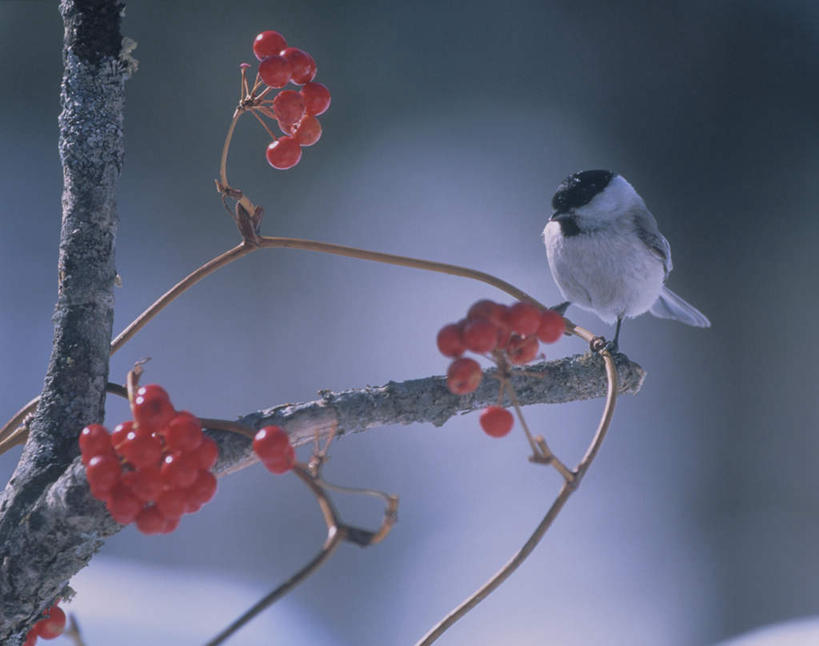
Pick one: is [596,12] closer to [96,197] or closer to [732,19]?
[732,19]

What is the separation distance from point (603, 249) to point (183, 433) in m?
0.71

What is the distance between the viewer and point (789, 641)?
→ 1159mm

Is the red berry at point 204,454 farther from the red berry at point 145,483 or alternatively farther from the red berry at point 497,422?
the red berry at point 497,422

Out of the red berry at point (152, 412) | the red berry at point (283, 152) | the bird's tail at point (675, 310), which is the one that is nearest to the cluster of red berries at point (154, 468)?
the red berry at point (152, 412)

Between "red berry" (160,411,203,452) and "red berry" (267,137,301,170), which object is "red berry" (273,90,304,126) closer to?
"red berry" (267,137,301,170)

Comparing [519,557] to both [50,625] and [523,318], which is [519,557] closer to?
Answer: [523,318]

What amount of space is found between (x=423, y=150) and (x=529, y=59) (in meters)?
0.28

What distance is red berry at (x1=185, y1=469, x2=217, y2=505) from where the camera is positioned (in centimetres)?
39

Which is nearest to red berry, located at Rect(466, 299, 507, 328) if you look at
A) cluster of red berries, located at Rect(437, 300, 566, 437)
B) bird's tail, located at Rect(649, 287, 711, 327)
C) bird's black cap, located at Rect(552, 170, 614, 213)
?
cluster of red berries, located at Rect(437, 300, 566, 437)

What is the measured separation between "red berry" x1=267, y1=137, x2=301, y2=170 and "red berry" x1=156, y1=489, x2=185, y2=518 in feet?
0.89

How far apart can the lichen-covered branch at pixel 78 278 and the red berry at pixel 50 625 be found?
3 cm

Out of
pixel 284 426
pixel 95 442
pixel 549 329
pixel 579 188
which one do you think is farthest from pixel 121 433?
pixel 579 188

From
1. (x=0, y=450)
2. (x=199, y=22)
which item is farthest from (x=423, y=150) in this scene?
(x=0, y=450)

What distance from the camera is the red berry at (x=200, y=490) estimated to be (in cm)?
39
